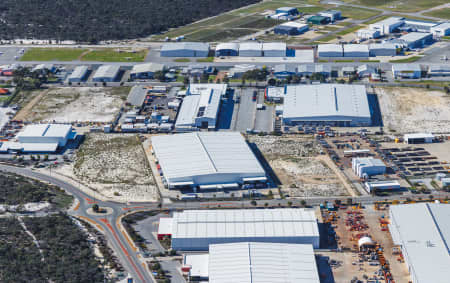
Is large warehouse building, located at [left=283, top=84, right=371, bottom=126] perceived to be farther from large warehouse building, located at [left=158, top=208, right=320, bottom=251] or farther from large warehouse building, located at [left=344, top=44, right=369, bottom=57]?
large warehouse building, located at [left=158, top=208, right=320, bottom=251]

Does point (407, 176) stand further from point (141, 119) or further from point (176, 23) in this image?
point (176, 23)

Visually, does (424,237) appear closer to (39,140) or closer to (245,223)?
(245,223)

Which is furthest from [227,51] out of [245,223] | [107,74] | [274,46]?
[245,223]

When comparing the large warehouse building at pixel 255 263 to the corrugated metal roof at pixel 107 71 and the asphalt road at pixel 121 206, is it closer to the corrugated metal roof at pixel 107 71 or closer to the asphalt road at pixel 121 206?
the asphalt road at pixel 121 206

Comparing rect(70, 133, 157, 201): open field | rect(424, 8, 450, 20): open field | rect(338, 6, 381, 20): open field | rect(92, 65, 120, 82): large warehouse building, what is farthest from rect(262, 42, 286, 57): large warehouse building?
rect(424, 8, 450, 20): open field

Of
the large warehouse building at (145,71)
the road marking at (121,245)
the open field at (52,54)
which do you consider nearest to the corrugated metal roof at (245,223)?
the road marking at (121,245)
